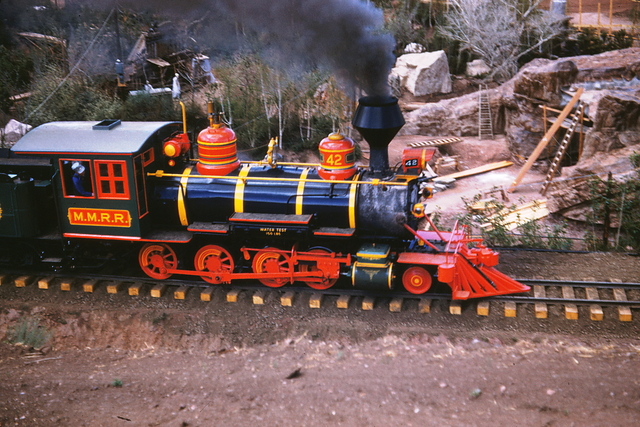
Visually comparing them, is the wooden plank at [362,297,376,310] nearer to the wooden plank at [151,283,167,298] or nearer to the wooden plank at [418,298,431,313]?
the wooden plank at [418,298,431,313]

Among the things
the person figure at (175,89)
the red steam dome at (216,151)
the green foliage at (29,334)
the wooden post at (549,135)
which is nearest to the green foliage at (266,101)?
the person figure at (175,89)

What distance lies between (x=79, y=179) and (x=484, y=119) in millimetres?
20070

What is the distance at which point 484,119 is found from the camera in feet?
85.5

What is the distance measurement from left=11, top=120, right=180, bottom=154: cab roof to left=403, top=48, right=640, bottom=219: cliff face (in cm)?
1176

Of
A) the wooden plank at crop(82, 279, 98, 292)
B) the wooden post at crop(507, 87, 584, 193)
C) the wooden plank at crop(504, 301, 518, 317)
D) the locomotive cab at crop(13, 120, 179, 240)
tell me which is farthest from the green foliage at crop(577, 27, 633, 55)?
the wooden plank at crop(82, 279, 98, 292)

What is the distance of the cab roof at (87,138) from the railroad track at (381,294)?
2.47 metres

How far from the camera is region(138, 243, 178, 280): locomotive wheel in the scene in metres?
10.5

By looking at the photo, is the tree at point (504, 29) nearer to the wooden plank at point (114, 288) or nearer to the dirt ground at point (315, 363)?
the dirt ground at point (315, 363)

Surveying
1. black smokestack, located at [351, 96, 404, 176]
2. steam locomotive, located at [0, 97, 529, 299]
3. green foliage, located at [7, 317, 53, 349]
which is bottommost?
green foliage, located at [7, 317, 53, 349]

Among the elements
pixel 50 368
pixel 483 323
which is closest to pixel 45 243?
pixel 50 368

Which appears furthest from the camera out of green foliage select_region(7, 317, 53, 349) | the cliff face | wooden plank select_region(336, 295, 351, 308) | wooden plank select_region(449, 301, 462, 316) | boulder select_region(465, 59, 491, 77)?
boulder select_region(465, 59, 491, 77)

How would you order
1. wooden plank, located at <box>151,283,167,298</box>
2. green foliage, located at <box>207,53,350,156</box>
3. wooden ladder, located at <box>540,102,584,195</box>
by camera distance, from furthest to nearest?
wooden ladder, located at <box>540,102,584,195</box>
green foliage, located at <box>207,53,350,156</box>
wooden plank, located at <box>151,283,167,298</box>

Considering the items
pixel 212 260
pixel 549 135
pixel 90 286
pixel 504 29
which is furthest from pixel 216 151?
pixel 504 29

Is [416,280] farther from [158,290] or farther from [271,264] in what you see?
[158,290]
